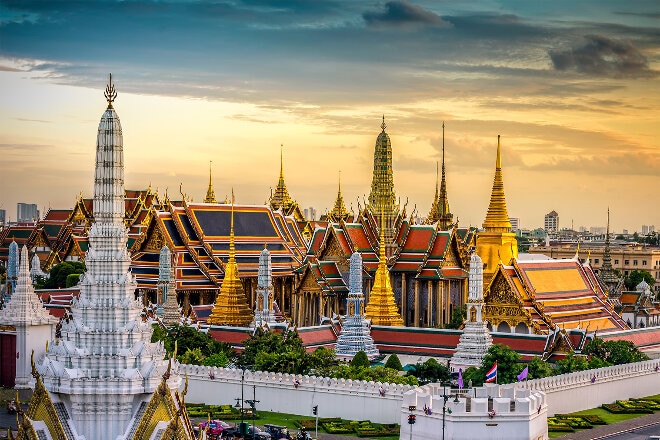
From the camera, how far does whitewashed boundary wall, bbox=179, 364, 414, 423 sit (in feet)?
141

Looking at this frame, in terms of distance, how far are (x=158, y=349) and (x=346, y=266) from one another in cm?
3697

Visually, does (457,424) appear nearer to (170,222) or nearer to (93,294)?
(93,294)

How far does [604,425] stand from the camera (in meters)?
44.0

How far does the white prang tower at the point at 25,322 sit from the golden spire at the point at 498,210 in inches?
1021

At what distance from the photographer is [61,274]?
270ft

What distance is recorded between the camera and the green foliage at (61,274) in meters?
81.6

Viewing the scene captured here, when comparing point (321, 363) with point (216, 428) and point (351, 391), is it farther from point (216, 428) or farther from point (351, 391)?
point (216, 428)

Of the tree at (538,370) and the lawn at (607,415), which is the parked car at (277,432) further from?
the lawn at (607,415)

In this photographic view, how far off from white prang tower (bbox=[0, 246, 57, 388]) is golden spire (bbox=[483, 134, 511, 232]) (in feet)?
85.1

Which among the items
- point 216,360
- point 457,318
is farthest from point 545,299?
point 216,360

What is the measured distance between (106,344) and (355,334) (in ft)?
79.7

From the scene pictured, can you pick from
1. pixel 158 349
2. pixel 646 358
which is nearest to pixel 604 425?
pixel 646 358

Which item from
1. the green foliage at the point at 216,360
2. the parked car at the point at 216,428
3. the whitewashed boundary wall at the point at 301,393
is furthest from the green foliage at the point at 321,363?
the parked car at the point at 216,428

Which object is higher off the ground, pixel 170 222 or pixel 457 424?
pixel 170 222
